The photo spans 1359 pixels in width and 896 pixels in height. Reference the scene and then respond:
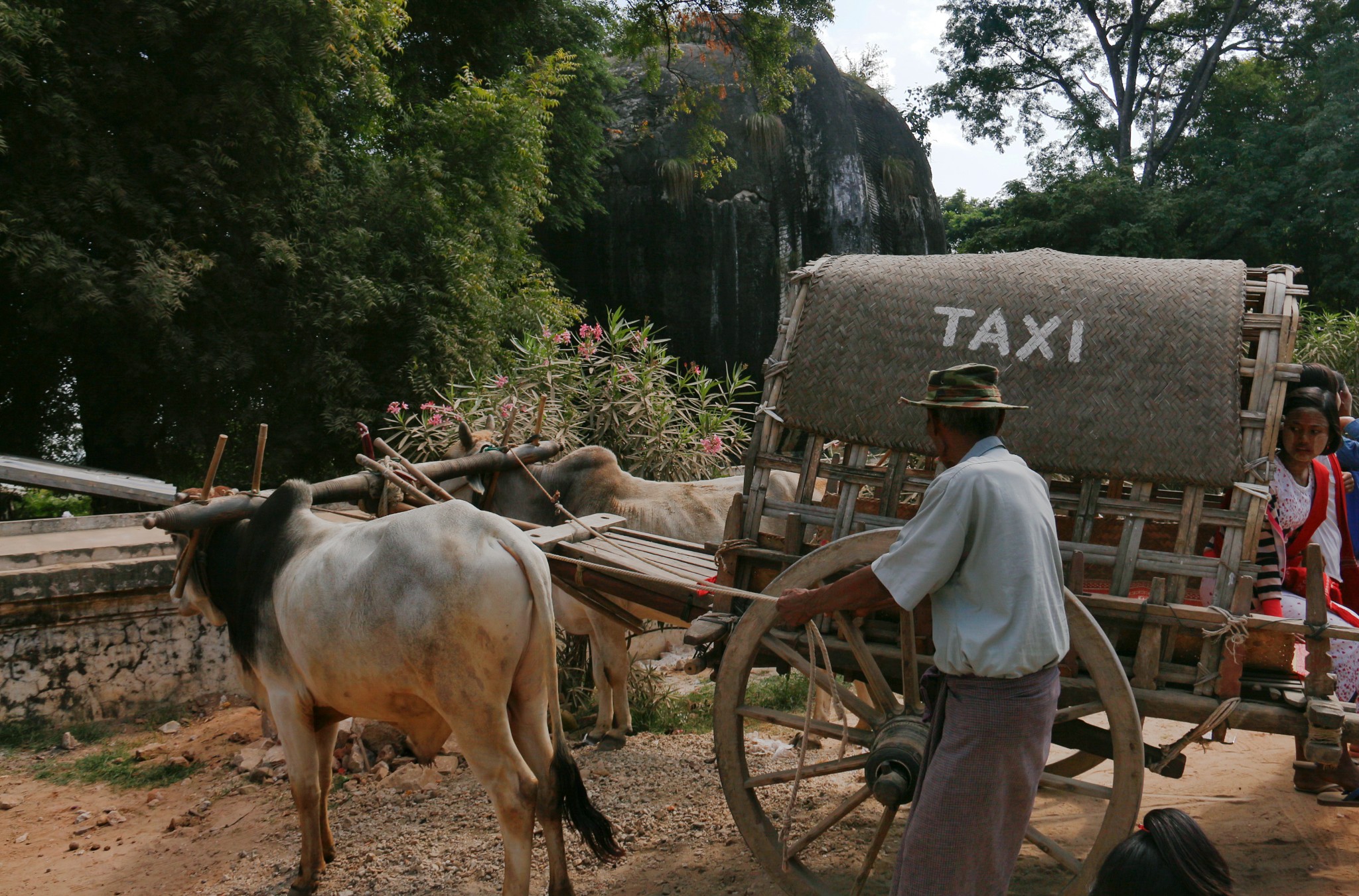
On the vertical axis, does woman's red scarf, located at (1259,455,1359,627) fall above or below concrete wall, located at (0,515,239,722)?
above

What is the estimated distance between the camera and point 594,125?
13.3m

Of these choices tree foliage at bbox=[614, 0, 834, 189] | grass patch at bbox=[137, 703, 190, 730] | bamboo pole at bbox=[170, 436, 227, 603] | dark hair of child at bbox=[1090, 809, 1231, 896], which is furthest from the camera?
tree foliage at bbox=[614, 0, 834, 189]

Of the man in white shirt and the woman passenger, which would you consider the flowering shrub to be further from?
the man in white shirt

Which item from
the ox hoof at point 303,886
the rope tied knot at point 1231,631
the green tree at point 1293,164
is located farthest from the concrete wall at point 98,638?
the green tree at point 1293,164

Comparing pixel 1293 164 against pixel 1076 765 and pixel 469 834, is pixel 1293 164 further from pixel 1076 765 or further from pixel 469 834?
pixel 469 834

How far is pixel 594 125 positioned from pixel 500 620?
11.3 metres

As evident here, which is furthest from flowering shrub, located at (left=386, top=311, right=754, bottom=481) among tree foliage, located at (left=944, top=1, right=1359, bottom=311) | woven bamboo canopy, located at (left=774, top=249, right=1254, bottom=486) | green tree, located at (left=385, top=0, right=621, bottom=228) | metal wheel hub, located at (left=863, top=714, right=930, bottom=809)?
tree foliage, located at (left=944, top=1, right=1359, bottom=311)

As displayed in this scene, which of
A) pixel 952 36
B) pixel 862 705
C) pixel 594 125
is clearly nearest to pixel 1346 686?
pixel 862 705

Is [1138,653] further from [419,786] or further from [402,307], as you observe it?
[402,307]

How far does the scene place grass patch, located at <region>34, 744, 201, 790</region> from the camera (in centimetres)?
503

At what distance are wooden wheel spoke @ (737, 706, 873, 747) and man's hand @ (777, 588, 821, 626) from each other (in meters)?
0.58

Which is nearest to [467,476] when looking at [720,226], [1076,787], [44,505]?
[1076,787]

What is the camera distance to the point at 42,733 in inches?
216

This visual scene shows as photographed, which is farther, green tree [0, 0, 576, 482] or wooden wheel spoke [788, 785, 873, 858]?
green tree [0, 0, 576, 482]
